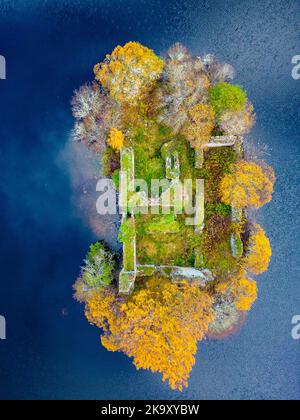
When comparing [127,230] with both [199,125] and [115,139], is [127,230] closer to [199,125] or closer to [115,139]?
[115,139]

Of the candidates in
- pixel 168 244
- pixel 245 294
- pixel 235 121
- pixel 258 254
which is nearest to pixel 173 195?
pixel 168 244

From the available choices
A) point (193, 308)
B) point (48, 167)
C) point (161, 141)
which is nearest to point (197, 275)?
point (193, 308)

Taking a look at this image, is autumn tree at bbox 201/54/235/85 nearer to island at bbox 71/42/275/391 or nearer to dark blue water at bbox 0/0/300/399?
island at bbox 71/42/275/391

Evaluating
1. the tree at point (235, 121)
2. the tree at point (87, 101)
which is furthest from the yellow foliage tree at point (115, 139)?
the tree at point (235, 121)

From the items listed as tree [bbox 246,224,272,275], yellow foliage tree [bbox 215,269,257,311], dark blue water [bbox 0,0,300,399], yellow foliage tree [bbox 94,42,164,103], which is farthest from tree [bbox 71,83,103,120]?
yellow foliage tree [bbox 215,269,257,311]

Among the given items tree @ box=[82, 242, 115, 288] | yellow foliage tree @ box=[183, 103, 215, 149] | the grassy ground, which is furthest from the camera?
the grassy ground
